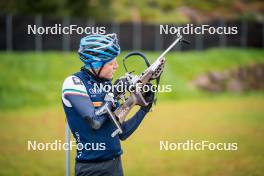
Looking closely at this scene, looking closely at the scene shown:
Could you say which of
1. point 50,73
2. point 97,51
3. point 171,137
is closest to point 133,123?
point 97,51

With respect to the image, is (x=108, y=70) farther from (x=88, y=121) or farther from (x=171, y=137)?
(x=171, y=137)

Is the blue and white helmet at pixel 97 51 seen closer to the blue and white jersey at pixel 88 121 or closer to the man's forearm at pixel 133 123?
the blue and white jersey at pixel 88 121

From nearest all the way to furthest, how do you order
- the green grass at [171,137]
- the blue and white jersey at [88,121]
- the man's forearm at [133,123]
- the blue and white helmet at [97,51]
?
1. the blue and white jersey at [88,121]
2. the blue and white helmet at [97,51]
3. the man's forearm at [133,123]
4. the green grass at [171,137]

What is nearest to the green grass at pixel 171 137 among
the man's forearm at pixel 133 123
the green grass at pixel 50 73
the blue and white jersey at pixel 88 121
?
the green grass at pixel 50 73

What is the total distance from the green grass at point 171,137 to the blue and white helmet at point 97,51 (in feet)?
15.0

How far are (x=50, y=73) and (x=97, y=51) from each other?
13906 mm

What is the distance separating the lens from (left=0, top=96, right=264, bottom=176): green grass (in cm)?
889

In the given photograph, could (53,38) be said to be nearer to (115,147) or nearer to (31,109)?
(31,109)

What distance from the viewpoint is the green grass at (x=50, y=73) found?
17125mm

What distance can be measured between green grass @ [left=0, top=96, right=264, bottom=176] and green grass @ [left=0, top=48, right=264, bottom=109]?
68cm

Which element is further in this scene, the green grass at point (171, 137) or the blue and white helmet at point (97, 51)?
the green grass at point (171, 137)

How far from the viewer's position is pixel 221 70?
20.3 m

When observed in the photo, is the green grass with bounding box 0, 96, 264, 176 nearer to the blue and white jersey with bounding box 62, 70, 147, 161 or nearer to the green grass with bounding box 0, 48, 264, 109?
the green grass with bounding box 0, 48, 264, 109

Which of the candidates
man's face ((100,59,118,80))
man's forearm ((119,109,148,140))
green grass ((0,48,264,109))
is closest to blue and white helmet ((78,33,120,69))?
man's face ((100,59,118,80))
